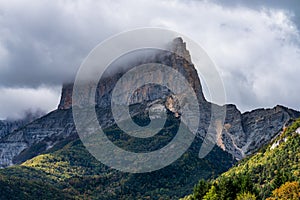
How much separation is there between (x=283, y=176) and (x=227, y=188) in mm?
21199

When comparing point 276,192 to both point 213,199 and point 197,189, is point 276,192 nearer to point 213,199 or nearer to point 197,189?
point 213,199

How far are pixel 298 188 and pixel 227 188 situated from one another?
2219 centimetres

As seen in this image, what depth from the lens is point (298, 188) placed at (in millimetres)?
143500

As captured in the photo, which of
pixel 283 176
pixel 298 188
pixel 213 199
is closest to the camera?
pixel 298 188

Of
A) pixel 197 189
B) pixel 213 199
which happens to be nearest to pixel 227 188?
pixel 213 199

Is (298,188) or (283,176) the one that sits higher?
(283,176)

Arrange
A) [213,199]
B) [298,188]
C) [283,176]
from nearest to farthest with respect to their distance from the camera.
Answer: [298,188] < [213,199] < [283,176]

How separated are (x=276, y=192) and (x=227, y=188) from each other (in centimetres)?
1492

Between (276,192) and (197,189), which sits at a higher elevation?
(197,189)

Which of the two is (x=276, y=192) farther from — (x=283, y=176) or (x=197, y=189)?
(x=197, y=189)

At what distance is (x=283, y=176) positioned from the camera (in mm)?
169625

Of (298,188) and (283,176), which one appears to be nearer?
(298,188)

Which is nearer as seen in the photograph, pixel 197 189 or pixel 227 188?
pixel 227 188

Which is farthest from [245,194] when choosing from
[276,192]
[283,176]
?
[283,176]
